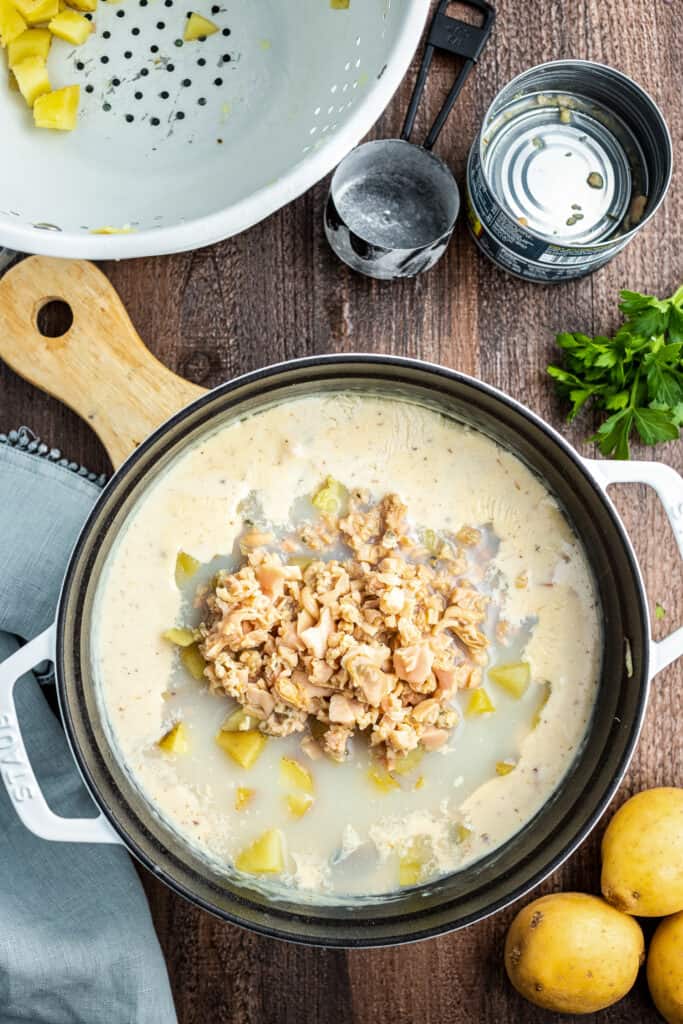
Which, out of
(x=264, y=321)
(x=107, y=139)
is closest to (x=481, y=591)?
(x=264, y=321)

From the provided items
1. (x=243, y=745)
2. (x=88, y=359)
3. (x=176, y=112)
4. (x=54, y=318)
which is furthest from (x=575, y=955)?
(x=176, y=112)

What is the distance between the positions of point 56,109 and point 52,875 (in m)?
1.23

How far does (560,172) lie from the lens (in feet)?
5.35

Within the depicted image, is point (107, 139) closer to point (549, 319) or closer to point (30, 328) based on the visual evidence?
point (30, 328)

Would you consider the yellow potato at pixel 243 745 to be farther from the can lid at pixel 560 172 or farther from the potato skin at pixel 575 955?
the can lid at pixel 560 172

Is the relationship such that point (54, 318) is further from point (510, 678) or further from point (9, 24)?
point (510, 678)

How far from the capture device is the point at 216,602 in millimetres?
1448

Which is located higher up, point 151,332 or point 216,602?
Result: point 151,332

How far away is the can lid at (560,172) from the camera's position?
1.61m

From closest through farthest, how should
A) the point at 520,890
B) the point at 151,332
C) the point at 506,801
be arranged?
the point at 520,890 < the point at 506,801 < the point at 151,332

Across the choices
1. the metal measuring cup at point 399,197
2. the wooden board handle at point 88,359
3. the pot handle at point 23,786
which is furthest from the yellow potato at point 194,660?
the metal measuring cup at point 399,197

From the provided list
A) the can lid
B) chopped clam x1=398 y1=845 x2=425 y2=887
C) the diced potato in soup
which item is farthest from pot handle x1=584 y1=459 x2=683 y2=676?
chopped clam x1=398 y1=845 x2=425 y2=887

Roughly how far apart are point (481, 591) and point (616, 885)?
524 mm

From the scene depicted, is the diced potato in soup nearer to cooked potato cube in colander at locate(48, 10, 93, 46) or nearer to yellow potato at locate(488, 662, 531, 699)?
yellow potato at locate(488, 662, 531, 699)
